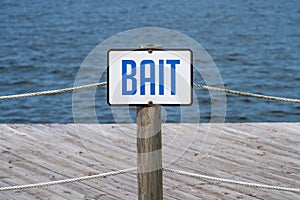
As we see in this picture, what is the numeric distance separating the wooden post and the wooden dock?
1525mm

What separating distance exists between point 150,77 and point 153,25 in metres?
15.7

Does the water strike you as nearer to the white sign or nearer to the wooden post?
the wooden post

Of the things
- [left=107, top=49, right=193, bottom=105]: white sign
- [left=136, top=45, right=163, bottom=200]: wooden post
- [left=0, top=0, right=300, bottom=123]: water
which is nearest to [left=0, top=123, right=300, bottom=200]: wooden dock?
[left=136, top=45, right=163, bottom=200]: wooden post

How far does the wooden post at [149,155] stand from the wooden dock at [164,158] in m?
1.52

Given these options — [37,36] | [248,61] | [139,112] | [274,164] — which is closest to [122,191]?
[274,164]

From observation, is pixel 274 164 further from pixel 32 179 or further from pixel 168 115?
pixel 168 115

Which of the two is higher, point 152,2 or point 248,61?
point 152,2

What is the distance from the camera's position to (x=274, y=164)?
254 inches

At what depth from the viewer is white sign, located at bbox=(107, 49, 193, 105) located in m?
3.98

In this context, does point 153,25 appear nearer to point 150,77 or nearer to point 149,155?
point 149,155

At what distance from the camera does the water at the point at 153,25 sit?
40.0ft

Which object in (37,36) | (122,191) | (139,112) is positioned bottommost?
(122,191)

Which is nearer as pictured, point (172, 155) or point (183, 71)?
point (183, 71)

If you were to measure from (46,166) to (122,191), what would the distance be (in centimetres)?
88
